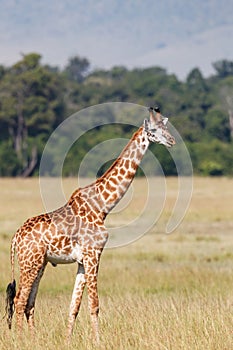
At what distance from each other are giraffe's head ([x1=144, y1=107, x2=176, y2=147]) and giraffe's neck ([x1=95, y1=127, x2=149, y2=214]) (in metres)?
0.14

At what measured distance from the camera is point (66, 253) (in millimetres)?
8125

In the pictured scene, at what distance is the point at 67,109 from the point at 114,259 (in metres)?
58.7

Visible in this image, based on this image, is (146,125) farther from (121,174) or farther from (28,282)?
(28,282)

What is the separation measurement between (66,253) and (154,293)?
490 cm

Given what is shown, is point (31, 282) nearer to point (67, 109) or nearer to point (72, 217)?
point (72, 217)

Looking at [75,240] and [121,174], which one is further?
[121,174]

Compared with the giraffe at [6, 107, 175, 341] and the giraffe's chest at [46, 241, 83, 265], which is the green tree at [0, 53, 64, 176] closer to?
the giraffe at [6, 107, 175, 341]

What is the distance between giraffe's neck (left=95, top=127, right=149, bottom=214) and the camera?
8367mm

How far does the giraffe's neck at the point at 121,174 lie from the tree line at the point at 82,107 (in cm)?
4907

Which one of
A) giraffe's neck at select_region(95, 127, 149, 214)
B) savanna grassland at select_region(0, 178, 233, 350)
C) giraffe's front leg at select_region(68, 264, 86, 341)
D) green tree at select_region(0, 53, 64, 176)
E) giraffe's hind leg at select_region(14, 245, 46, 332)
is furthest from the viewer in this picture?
green tree at select_region(0, 53, 64, 176)

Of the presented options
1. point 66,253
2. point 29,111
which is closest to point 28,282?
point 66,253

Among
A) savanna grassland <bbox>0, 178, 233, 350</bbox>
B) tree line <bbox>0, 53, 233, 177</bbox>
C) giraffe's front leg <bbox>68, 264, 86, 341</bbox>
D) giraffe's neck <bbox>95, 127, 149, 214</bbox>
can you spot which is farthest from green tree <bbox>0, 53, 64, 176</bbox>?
giraffe's front leg <bbox>68, 264, 86, 341</bbox>

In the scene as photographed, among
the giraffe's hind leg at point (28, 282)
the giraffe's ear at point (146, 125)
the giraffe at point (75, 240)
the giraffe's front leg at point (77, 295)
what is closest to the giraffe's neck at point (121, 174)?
the giraffe at point (75, 240)

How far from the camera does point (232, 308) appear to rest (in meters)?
9.20
